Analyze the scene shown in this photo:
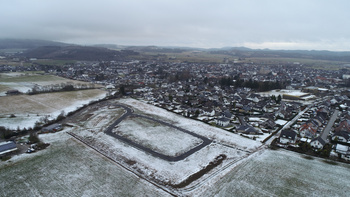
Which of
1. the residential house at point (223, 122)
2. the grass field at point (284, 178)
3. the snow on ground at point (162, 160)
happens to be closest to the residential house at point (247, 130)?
the residential house at point (223, 122)

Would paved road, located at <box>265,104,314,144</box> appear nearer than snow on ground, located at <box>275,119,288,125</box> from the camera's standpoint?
Yes

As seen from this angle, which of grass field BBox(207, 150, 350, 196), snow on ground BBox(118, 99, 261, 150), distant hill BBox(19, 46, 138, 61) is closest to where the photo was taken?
grass field BBox(207, 150, 350, 196)

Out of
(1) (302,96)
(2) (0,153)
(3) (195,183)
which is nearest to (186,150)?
(3) (195,183)

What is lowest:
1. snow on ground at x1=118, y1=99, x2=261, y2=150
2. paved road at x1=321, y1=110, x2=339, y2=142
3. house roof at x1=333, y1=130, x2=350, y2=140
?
snow on ground at x1=118, y1=99, x2=261, y2=150

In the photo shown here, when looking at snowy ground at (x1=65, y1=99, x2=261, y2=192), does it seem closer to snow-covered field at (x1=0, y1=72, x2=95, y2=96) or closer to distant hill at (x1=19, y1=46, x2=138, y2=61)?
snow-covered field at (x1=0, y1=72, x2=95, y2=96)

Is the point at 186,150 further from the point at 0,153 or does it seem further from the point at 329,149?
the point at 0,153

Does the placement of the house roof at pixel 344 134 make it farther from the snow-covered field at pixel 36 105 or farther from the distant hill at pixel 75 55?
the distant hill at pixel 75 55

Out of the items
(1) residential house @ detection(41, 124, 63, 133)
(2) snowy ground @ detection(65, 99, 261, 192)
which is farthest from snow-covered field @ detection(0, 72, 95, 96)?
(2) snowy ground @ detection(65, 99, 261, 192)

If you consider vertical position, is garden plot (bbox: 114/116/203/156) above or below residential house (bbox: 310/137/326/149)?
below
